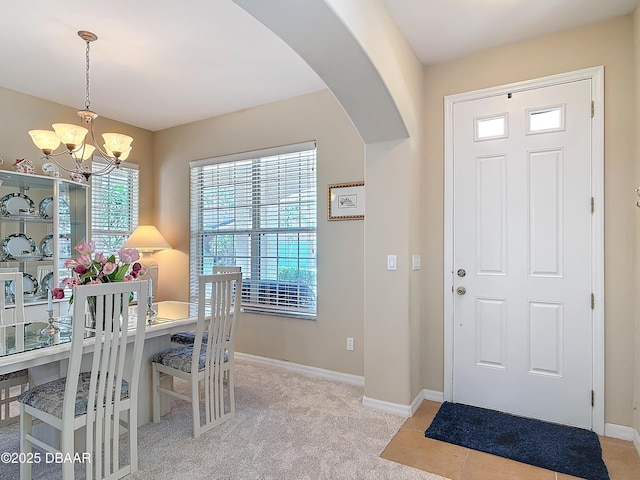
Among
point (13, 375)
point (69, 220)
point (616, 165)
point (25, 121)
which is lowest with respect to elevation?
point (13, 375)

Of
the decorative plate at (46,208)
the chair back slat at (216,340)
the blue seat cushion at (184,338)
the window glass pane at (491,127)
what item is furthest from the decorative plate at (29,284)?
the window glass pane at (491,127)

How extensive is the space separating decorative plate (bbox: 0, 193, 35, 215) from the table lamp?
39.2 inches

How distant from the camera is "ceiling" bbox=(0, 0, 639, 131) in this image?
2352mm

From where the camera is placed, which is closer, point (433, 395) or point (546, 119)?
point (546, 119)

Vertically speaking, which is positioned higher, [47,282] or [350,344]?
[47,282]

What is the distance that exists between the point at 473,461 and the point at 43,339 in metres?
2.51

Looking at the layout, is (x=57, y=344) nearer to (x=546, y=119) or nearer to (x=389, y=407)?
(x=389, y=407)

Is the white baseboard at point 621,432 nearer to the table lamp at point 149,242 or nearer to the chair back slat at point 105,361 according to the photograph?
the chair back slat at point 105,361

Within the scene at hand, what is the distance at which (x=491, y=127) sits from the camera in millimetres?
2830

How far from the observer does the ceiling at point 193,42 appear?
7.72ft

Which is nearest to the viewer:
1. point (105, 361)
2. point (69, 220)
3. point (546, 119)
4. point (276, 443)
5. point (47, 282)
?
point (105, 361)

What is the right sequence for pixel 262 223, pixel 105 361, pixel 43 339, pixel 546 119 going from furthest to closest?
pixel 262 223
pixel 546 119
pixel 43 339
pixel 105 361

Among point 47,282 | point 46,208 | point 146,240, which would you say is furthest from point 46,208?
point 146,240

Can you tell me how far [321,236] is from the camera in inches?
142
